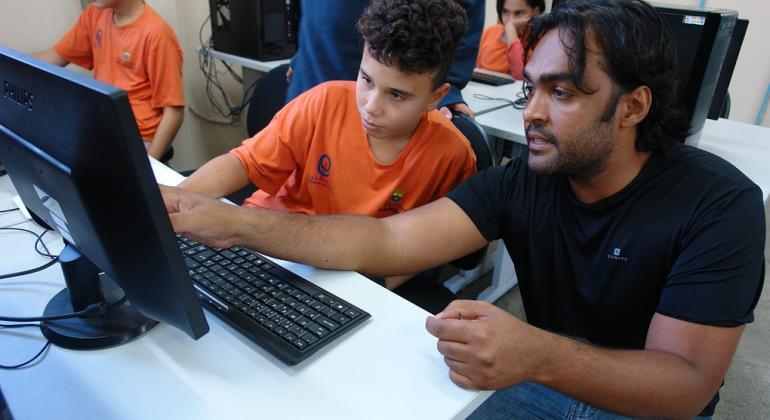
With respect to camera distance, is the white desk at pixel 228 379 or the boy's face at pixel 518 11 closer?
the white desk at pixel 228 379

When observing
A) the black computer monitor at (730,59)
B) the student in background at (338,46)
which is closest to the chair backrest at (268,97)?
the student in background at (338,46)

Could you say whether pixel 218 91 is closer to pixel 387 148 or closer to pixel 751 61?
pixel 387 148

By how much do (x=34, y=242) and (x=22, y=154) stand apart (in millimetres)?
415

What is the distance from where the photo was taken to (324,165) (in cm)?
129

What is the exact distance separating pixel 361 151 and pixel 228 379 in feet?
2.36

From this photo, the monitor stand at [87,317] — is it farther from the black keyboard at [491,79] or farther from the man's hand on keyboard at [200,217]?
the black keyboard at [491,79]

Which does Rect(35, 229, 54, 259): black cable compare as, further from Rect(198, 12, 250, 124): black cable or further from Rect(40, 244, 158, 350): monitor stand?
Rect(198, 12, 250, 124): black cable

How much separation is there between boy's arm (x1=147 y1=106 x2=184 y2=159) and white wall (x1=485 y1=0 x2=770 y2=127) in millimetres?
2465

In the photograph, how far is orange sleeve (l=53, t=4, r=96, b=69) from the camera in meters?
2.22

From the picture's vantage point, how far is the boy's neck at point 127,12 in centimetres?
214

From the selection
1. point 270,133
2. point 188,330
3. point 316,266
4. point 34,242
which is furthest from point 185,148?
point 188,330

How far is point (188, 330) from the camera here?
23.2 inches

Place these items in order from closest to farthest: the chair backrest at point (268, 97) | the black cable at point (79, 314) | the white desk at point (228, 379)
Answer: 1. the white desk at point (228, 379)
2. the black cable at point (79, 314)
3. the chair backrest at point (268, 97)

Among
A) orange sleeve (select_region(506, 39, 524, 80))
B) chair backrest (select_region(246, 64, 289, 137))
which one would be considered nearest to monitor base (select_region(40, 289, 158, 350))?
chair backrest (select_region(246, 64, 289, 137))
